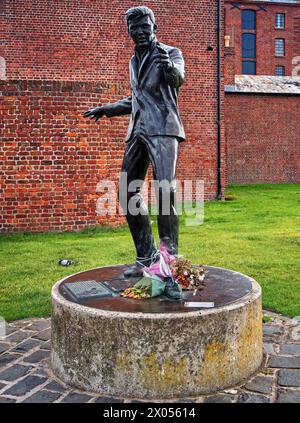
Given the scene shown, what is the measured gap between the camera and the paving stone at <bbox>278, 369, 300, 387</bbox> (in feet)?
11.0

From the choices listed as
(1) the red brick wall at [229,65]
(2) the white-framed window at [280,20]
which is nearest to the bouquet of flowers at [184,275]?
(1) the red brick wall at [229,65]

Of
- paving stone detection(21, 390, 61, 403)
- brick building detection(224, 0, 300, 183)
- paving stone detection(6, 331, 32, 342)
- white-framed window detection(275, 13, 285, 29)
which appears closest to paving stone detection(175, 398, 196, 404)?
paving stone detection(21, 390, 61, 403)

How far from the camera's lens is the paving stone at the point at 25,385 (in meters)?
3.27

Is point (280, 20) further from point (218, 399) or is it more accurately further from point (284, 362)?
point (218, 399)

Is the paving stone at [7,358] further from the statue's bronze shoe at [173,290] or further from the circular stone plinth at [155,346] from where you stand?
the statue's bronze shoe at [173,290]

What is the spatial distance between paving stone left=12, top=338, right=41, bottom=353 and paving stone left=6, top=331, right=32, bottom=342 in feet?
0.26

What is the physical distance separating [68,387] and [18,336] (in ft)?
→ 3.86

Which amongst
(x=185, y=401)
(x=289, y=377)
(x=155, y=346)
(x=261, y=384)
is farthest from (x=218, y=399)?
(x=289, y=377)

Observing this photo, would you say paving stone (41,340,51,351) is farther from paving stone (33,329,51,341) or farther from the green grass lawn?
the green grass lawn

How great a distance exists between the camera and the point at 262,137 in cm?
2420

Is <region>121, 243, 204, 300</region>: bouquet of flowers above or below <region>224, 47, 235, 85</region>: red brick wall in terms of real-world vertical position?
below

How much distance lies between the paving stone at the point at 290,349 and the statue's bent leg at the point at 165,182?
1183mm

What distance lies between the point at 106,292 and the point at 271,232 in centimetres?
649

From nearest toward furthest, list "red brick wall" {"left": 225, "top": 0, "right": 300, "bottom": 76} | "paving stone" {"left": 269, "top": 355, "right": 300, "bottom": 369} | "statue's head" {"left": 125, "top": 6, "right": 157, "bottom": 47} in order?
"paving stone" {"left": 269, "top": 355, "right": 300, "bottom": 369} < "statue's head" {"left": 125, "top": 6, "right": 157, "bottom": 47} < "red brick wall" {"left": 225, "top": 0, "right": 300, "bottom": 76}
